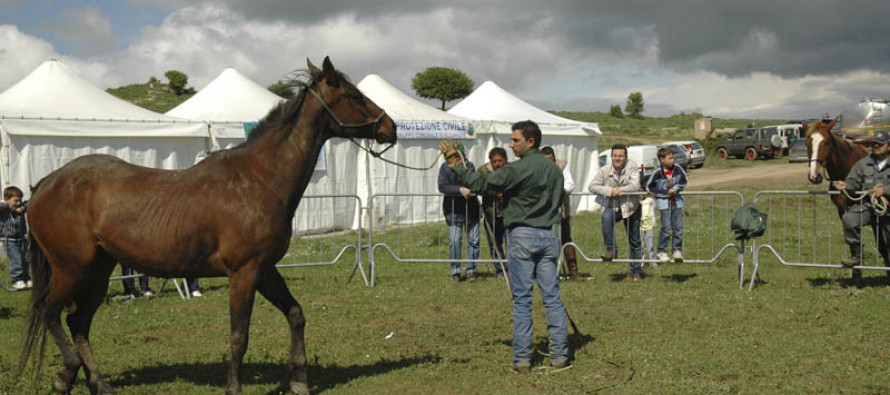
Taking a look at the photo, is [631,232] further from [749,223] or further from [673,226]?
[749,223]

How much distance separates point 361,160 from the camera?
18.1 metres

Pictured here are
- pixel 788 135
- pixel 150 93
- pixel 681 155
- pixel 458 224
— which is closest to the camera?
pixel 458 224

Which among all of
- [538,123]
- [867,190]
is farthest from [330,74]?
[538,123]

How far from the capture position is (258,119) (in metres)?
16.8

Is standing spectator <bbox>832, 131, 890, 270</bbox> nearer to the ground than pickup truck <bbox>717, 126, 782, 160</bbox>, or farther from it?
nearer to the ground

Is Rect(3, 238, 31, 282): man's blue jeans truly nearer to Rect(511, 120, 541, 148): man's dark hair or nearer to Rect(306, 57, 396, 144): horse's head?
Rect(306, 57, 396, 144): horse's head

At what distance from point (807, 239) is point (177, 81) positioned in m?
70.5

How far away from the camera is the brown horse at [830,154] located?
10305mm

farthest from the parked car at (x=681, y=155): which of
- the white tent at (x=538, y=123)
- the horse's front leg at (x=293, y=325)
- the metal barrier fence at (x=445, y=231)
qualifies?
the horse's front leg at (x=293, y=325)

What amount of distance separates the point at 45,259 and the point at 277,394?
6.71 ft

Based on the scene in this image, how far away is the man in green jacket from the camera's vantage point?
235 inches

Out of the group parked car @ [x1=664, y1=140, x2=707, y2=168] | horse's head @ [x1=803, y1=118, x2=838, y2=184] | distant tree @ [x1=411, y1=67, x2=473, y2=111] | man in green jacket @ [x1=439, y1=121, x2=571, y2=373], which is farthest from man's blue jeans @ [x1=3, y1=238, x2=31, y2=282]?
distant tree @ [x1=411, y1=67, x2=473, y2=111]

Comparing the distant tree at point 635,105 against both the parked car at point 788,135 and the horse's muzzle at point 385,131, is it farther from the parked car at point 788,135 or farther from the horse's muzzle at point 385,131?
the horse's muzzle at point 385,131

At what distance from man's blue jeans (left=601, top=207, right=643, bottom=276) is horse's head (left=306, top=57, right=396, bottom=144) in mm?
6095
